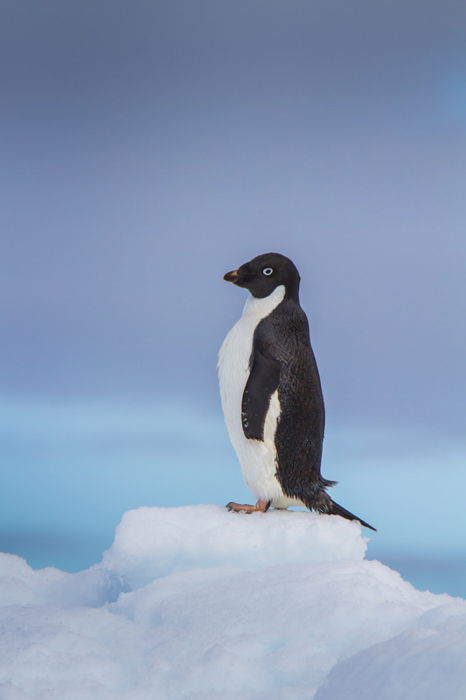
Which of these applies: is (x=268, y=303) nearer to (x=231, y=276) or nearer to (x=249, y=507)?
(x=231, y=276)

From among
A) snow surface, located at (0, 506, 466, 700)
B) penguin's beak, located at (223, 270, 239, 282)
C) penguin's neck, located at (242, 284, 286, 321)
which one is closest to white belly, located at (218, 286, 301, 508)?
penguin's neck, located at (242, 284, 286, 321)

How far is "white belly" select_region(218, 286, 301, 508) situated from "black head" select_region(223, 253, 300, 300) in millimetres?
30

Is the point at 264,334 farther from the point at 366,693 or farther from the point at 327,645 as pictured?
the point at 366,693

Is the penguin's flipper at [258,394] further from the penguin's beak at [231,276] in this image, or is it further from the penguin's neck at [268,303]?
the penguin's beak at [231,276]

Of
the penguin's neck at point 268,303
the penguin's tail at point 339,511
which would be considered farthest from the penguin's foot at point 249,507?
the penguin's neck at point 268,303

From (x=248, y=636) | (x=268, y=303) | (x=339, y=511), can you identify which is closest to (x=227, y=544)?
(x=339, y=511)

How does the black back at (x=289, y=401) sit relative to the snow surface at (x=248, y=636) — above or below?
above

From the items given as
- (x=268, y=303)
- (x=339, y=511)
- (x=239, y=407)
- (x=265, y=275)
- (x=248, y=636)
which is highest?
(x=265, y=275)

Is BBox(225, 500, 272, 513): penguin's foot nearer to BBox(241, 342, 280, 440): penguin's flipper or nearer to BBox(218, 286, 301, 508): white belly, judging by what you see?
BBox(218, 286, 301, 508): white belly

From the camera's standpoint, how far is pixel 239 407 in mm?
3426

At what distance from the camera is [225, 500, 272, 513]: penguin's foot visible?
340 centimetres

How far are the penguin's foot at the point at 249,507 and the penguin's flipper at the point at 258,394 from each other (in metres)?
0.28

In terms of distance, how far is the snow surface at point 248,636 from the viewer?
6.15 ft

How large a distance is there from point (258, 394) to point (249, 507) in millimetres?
462
